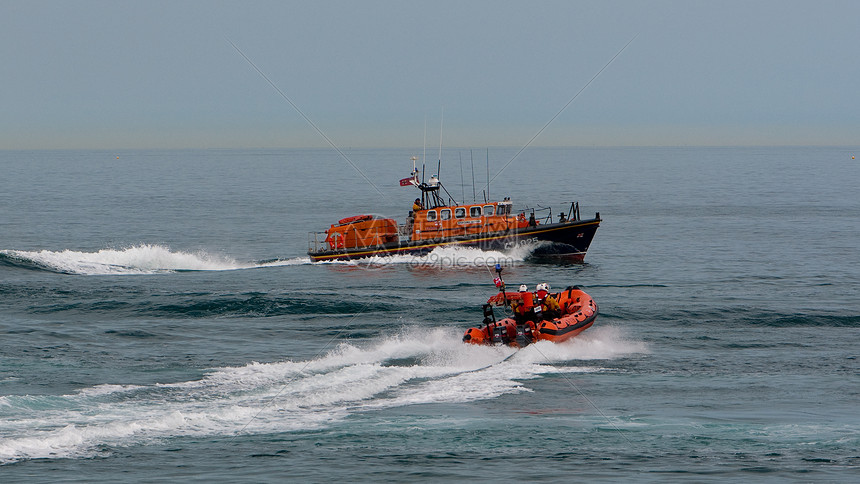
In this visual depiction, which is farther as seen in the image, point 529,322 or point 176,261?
point 176,261

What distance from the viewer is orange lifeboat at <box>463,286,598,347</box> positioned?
19.2 meters

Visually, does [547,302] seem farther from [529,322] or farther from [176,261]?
[176,261]

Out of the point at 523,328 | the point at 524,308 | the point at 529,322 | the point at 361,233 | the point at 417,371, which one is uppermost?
the point at 361,233

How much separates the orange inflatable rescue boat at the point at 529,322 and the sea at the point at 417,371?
12.6 inches

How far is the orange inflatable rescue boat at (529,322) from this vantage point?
63.2 feet

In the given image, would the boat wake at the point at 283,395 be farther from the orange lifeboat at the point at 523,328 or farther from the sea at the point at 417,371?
the orange lifeboat at the point at 523,328

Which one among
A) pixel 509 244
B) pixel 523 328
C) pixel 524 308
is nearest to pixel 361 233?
pixel 509 244

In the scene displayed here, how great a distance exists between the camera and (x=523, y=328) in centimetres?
1948

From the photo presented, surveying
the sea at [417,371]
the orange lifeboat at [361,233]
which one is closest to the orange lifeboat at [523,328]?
the sea at [417,371]

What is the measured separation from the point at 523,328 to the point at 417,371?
3.12 metres

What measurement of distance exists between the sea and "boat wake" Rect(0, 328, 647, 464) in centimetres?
5

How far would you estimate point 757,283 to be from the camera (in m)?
30.0

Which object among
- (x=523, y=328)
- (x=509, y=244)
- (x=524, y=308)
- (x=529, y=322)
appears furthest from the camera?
(x=509, y=244)

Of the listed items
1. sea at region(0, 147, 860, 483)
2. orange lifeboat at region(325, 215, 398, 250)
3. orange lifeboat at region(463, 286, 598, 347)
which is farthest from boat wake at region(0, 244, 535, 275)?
orange lifeboat at region(463, 286, 598, 347)
